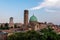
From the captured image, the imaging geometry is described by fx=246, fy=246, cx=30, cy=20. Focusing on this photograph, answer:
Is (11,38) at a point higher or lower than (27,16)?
lower

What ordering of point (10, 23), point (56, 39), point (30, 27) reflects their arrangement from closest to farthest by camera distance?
point (56, 39) < point (30, 27) < point (10, 23)

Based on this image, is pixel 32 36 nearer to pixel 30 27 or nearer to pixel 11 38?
pixel 11 38

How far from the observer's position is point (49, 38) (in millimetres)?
26188

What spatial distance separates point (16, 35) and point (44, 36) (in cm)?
386

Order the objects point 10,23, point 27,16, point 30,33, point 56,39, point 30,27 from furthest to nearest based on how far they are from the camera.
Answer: point 10,23, point 27,16, point 30,27, point 30,33, point 56,39

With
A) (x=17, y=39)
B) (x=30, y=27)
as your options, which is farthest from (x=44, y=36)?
(x=30, y=27)

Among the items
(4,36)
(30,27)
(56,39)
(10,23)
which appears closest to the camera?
(56,39)

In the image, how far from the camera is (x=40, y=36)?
1060 inches

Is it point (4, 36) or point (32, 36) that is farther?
point (4, 36)

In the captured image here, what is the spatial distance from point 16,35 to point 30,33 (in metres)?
1.82

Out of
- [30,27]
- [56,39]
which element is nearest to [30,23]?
[30,27]

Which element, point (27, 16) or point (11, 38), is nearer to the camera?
point (11, 38)

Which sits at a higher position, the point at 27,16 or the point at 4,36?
the point at 27,16

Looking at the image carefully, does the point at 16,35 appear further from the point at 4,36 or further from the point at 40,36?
the point at 4,36
